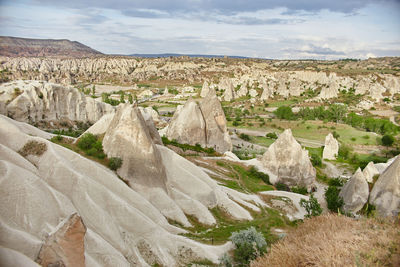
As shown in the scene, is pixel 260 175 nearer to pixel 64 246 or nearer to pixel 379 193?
pixel 379 193

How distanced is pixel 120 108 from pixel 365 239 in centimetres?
1834

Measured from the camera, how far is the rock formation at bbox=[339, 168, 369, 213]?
1190 inches

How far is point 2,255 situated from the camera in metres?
7.51

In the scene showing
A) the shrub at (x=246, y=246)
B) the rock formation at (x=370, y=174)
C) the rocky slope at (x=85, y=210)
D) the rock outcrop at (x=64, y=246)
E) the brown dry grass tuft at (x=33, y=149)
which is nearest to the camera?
the rock outcrop at (x=64, y=246)

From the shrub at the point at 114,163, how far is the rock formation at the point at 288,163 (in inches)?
923

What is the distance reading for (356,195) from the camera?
30.4m

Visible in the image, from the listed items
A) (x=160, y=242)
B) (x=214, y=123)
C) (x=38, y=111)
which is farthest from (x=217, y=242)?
(x=38, y=111)

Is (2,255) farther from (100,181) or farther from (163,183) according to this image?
(163,183)

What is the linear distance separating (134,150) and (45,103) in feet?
155

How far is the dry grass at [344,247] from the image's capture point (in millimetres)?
8273

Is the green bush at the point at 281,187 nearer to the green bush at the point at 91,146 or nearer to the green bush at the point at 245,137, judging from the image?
the green bush at the point at 91,146

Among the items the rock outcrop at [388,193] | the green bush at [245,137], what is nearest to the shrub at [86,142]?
the rock outcrop at [388,193]

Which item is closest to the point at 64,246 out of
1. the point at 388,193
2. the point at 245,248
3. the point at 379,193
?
the point at 245,248

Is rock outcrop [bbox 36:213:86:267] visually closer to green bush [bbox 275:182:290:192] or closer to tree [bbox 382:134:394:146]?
green bush [bbox 275:182:290:192]
